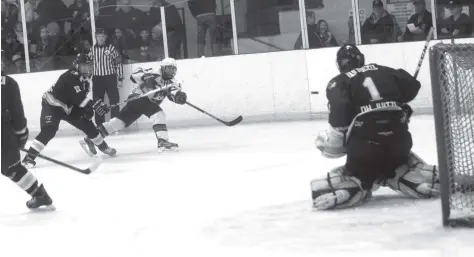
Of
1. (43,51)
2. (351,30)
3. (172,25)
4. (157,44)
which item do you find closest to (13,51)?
(43,51)

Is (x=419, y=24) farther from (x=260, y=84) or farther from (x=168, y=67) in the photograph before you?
(x=168, y=67)

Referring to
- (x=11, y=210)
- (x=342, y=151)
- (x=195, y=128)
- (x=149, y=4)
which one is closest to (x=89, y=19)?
(x=149, y=4)

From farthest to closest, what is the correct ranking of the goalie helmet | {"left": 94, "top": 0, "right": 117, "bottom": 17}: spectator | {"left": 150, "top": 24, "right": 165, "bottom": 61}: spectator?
{"left": 94, "top": 0, "right": 117, "bottom": 17}: spectator
{"left": 150, "top": 24, "right": 165, "bottom": 61}: spectator
the goalie helmet

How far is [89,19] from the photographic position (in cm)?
1022

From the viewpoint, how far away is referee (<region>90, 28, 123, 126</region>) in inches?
391

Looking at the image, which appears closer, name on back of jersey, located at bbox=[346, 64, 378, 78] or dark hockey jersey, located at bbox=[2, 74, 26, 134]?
name on back of jersey, located at bbox=[346, 64, 378, 78]

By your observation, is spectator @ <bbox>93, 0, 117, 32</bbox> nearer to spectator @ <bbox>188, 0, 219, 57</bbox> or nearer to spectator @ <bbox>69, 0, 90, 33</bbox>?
spectator @ <bbox>69, 0, 90, 33</bbox>

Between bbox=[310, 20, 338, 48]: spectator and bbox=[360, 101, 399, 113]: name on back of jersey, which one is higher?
bbox=[310, 20, 338, 48]: spectator

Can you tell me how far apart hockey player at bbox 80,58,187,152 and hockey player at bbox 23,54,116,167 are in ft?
1.35

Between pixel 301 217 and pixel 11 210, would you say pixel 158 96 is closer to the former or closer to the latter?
pixel 11 210

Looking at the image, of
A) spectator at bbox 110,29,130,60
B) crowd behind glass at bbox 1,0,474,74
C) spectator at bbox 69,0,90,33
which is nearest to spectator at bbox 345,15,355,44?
crowd behind glass at bbox 1,0,474,74

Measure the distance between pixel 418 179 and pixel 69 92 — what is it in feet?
11.7

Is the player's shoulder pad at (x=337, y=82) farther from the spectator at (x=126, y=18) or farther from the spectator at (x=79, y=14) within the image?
the spectator at (x=79, y=14)

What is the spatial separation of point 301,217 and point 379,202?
46 cm
